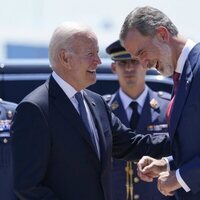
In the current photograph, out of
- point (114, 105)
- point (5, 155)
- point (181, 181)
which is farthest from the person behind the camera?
point (114, 105)

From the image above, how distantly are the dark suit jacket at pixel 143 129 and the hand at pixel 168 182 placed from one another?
1408mm

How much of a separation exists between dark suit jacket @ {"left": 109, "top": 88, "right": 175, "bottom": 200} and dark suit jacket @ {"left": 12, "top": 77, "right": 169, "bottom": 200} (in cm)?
124

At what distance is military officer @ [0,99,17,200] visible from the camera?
13.5 ft

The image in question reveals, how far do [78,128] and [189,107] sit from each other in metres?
0.56

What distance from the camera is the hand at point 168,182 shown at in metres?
3.32

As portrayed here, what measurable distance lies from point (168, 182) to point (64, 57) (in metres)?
0.80

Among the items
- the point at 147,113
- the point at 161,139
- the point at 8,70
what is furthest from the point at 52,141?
the point at 8,70

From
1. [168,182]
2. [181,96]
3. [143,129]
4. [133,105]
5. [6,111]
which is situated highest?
[181,96]

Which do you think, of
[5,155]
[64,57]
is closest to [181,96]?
[64,57]

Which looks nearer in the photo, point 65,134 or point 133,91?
point 65,134

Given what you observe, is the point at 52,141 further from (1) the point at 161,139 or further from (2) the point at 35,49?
(2) the point at 35,49

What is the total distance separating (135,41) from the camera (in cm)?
346

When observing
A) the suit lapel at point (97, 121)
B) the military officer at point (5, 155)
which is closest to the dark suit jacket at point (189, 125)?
the suit lapel at point (97, 121)

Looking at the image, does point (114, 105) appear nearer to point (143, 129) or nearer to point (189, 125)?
point (143, 129)
